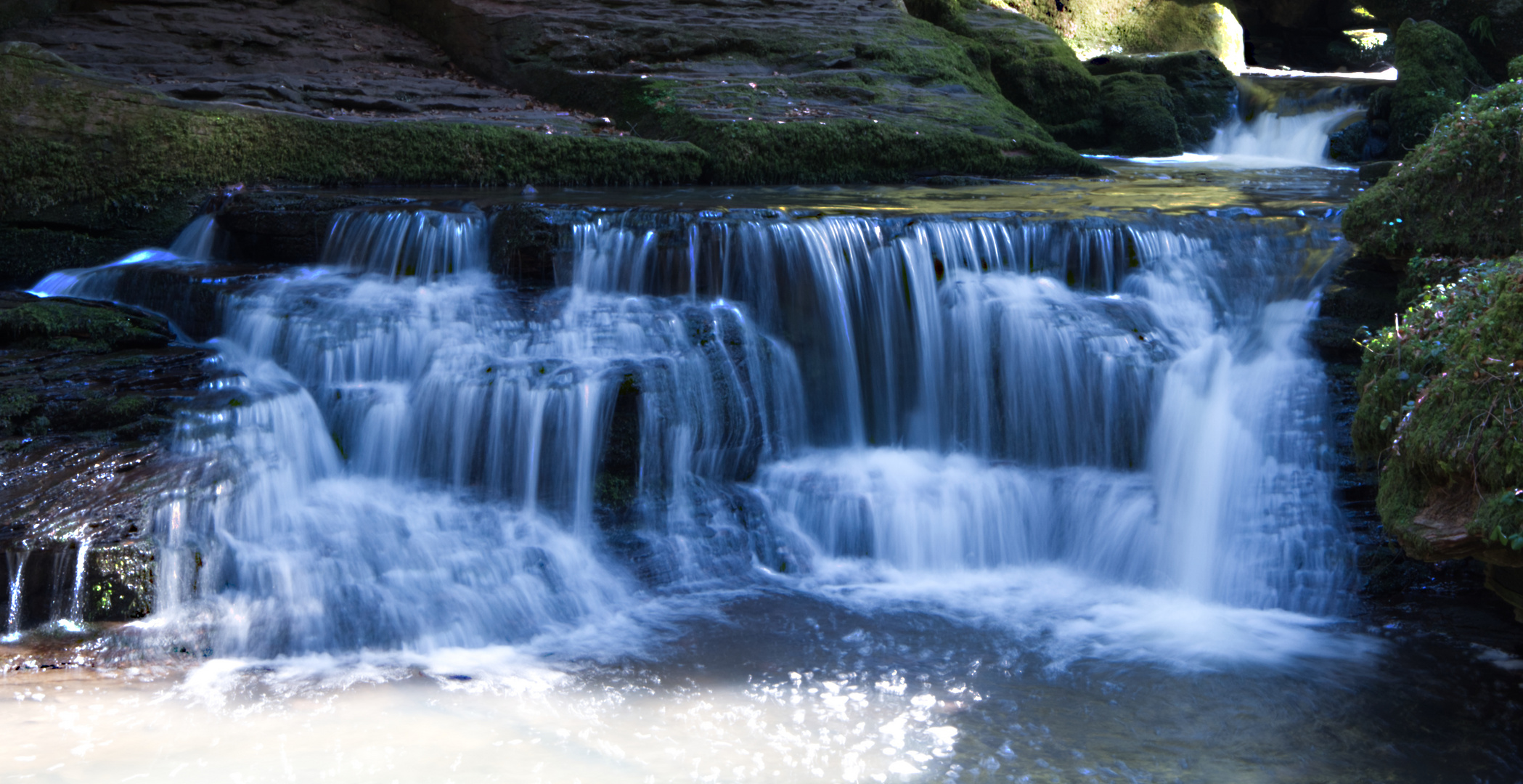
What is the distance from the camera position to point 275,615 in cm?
444

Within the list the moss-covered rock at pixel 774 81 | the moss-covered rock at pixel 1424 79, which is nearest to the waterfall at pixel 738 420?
the moss-covered rock at pixel 774 81

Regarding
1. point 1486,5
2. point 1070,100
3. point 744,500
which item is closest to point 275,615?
point 744,500

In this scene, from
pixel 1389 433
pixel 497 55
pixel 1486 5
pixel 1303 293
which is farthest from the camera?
pixel 1486 5

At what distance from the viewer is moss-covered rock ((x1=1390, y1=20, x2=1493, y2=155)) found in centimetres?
1199

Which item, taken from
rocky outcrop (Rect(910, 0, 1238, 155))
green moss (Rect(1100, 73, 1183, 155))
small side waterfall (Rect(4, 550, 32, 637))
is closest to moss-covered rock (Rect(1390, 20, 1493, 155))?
rocky outcrop (Rect(910, 0, 1238, 155))

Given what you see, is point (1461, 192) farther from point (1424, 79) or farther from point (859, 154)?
point (1424, 79)

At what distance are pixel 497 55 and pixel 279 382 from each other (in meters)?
7.46

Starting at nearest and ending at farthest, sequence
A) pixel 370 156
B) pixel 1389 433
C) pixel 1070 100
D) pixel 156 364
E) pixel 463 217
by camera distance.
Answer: pixel 1389 433, pixel 156 364, pixel 463 217, pixel 370 156, pixel 1070 100

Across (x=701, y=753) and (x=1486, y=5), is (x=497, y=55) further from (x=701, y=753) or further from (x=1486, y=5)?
(x=1486, y=5)

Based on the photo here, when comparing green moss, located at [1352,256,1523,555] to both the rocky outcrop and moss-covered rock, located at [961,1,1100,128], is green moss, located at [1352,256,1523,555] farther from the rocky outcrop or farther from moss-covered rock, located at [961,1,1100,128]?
moss-covered rock, located at [961,1,1100,128]

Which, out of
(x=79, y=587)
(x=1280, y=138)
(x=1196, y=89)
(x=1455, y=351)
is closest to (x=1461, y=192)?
(x=1455, y=351)

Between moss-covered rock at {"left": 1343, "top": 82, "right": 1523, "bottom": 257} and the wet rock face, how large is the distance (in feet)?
20.7

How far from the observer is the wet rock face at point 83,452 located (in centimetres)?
418

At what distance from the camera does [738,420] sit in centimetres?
588
